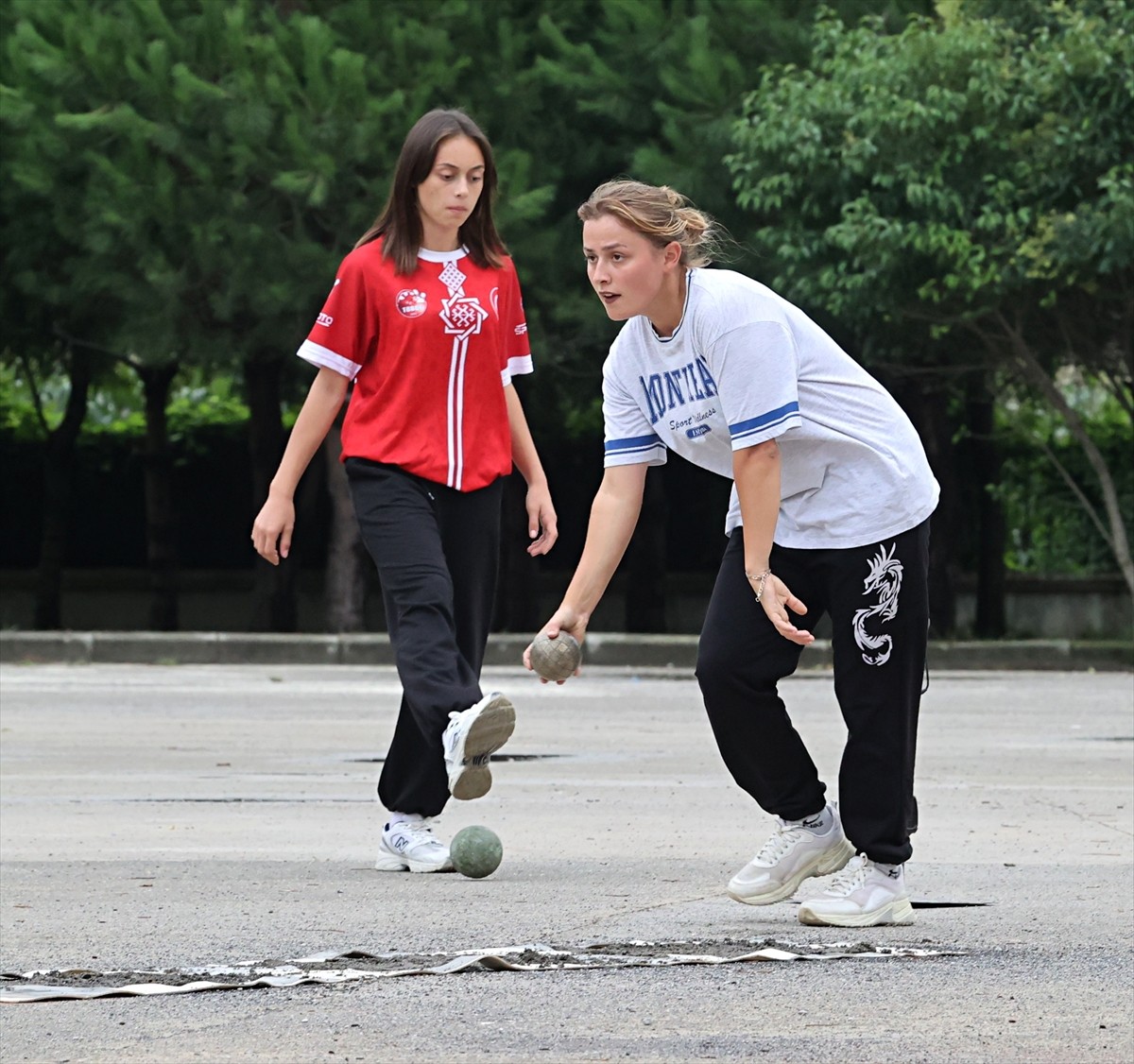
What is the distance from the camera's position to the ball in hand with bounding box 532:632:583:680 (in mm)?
4875

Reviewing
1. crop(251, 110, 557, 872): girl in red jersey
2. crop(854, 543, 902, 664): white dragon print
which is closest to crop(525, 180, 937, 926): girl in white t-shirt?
crop(854, 543, 902, 664): white dragon print

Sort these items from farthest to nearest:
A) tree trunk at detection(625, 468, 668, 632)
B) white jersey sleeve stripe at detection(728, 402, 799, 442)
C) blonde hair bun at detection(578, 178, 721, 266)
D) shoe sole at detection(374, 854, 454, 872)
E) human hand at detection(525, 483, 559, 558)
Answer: tree trunk at detection(625, 468, 668, 632) < human hand at detection(525, 483, 559, 558) < shoe sole at detection(374, 854, 454, 872) < blonde hair bun at detection(578, 178, 721, 266) < white jersey sleeve stripe at detection(728, 402, 799, 442)

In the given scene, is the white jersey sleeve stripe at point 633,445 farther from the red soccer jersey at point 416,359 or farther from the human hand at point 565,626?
the red soccer jersey at point 416,359

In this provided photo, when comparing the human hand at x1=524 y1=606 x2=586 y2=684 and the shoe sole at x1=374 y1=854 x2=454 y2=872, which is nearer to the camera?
the human hand at x1=524 y1=606 x2=586 y2=684

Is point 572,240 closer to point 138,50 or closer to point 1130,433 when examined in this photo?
point 138,50

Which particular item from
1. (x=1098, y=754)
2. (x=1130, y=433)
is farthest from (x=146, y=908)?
(x=1130, y=433)

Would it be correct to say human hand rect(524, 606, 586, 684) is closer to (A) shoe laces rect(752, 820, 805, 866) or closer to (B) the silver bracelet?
(B) the silver bracelet

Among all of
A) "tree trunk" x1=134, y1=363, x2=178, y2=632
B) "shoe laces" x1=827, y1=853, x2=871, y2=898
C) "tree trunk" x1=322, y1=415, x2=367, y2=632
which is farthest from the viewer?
"tree trunk" x1=134, y1=363, x2=178, y2=632

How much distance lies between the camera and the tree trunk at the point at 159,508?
947 inches

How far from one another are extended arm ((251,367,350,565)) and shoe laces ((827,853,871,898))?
163 centimetres

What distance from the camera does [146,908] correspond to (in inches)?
205

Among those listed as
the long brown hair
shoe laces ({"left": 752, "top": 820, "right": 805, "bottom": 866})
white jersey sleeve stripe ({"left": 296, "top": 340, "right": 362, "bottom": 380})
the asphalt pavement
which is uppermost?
the long brown hair

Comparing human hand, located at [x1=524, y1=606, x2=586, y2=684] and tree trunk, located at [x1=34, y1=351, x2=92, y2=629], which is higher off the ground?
tree trunk, located at [x1=34, y1=351, x2=92, y2=629]

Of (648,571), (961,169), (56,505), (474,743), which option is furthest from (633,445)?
(56,505)
